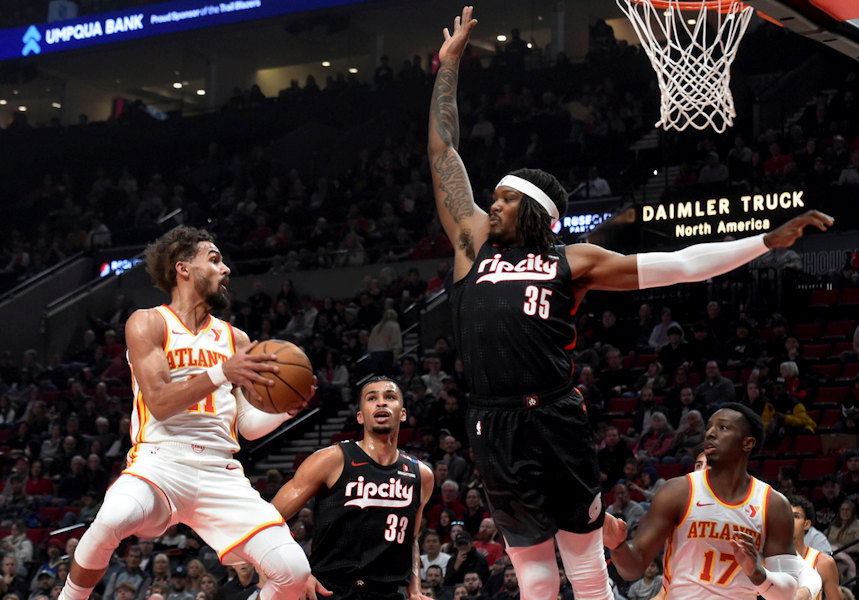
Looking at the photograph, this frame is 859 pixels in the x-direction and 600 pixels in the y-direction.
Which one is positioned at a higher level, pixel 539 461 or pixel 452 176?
pixel 452 176

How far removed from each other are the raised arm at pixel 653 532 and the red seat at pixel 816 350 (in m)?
9.21

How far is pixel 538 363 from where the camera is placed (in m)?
4.39

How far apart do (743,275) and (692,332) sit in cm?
174

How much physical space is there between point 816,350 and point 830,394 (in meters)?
1.39

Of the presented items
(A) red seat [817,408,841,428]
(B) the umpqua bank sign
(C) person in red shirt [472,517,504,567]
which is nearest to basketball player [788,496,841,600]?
(C) person in red shirt [472,517,504,567]

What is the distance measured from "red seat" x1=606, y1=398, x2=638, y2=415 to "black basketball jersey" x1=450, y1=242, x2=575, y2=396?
9.29 meters

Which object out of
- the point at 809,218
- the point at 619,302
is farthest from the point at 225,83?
the point at 809,218

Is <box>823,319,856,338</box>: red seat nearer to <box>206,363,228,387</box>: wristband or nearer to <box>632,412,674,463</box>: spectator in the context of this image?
<box>632,412,674,463</box>: spectator

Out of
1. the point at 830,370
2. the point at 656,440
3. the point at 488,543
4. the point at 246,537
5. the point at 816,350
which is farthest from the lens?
the point at 816,350

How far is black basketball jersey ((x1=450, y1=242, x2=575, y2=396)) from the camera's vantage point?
14.4 ft

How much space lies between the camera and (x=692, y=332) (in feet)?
47.0

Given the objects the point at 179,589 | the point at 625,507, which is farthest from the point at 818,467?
the point at 179,589

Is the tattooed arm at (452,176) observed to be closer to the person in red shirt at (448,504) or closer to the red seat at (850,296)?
the person in red shirt at (448,504)

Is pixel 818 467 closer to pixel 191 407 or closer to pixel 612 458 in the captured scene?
pixel 612 458
